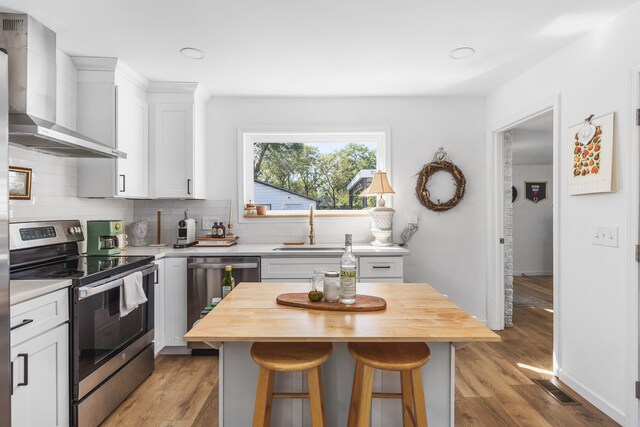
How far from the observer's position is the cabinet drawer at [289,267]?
3211 mm

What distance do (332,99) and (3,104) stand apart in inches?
112

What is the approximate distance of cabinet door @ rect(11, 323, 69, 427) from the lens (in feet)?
5.35

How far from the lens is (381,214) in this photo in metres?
3.65

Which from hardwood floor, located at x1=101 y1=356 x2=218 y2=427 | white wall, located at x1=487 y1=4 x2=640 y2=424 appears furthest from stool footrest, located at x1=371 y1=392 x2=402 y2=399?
white wall, located at x1=487 y1=4 x2=640 y2=424

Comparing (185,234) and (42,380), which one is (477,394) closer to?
(42,380)

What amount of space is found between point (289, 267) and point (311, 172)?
1234mm

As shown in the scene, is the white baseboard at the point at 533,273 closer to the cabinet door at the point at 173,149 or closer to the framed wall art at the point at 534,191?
the framed wall art at the point at 534,191

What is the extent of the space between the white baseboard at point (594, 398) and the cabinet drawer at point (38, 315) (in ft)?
10.1

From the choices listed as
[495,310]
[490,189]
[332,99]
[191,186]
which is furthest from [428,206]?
[191,186]

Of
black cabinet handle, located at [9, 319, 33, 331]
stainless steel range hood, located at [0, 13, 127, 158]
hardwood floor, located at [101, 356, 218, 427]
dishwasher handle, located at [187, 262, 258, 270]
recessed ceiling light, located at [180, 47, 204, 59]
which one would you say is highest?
recessed ceiling light, located at [180, 47, 204, 59]

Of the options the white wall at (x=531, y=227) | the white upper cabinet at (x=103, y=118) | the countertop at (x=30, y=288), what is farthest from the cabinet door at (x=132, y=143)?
the white wall at (x=531, y=227)

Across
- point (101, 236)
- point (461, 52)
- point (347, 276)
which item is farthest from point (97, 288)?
point (461, 52)

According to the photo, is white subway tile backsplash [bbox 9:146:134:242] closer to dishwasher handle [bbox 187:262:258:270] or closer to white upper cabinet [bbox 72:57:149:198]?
white upper cabinet [bbox 72:57:149:198]

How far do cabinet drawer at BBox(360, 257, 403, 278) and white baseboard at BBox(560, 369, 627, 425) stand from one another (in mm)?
1362
